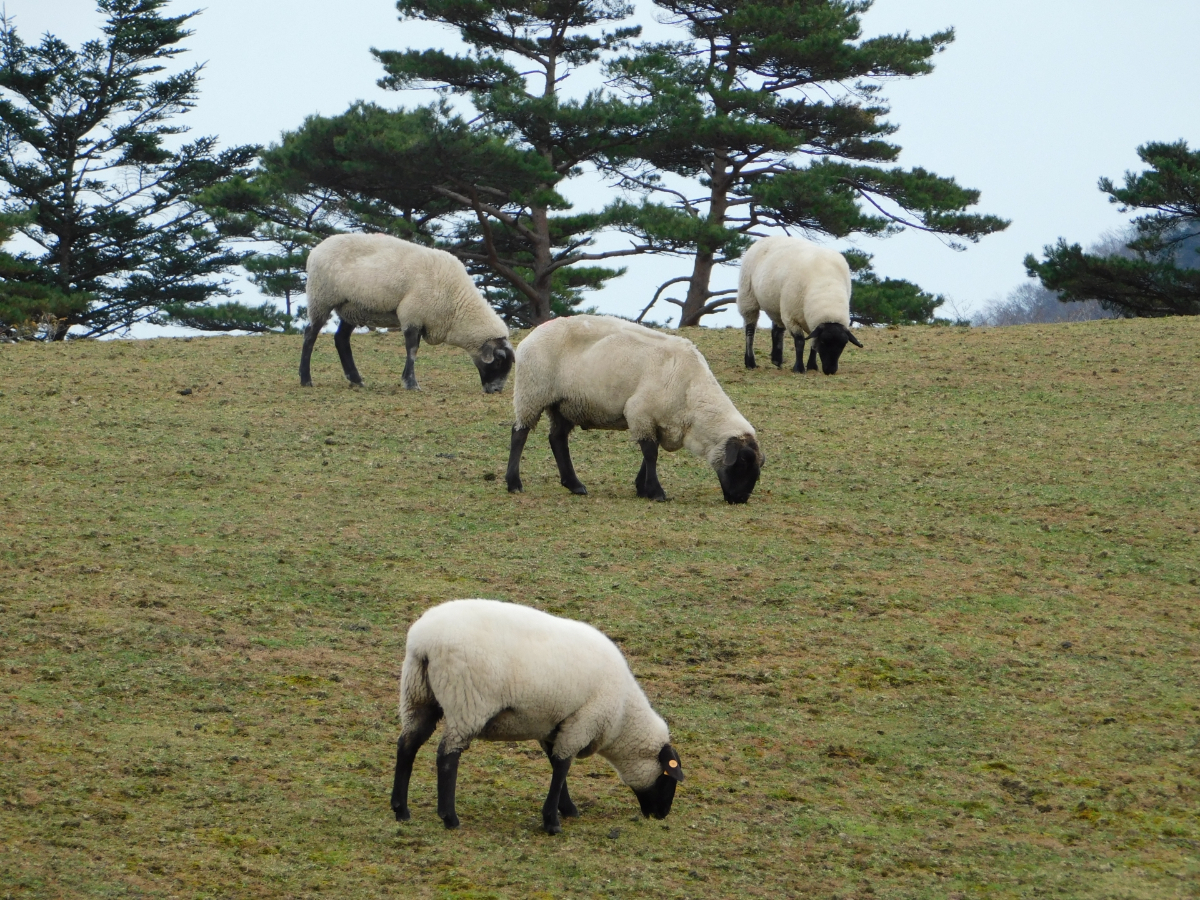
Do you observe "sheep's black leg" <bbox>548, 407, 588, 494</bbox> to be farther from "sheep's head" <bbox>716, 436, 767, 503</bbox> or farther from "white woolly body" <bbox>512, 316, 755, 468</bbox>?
"sheep's head" <bbox>716, 436, 767, 503</bbox>

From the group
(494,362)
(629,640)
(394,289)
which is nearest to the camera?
(629,640)

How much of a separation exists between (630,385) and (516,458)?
1301mm

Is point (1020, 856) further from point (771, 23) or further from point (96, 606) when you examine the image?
point (771, 23)

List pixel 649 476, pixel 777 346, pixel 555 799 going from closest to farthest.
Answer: pixel 555 799, pixel 649 476, pixel 777 346

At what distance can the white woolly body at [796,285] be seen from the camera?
694 inches

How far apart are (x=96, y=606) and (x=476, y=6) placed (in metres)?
23.7

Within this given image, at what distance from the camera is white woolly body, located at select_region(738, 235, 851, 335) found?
17.6 metres

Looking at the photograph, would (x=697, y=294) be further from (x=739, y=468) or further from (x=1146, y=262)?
(x=739, y=468)

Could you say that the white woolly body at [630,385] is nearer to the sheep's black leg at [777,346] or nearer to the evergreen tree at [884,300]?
the sheep's black leg at [777,346]

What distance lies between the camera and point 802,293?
17.7m

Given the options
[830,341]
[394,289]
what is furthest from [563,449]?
[830,341]

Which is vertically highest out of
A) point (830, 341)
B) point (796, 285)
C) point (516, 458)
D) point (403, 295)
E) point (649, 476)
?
→ point (796, 285)

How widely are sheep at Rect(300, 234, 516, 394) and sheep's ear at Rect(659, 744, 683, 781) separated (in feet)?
34.9

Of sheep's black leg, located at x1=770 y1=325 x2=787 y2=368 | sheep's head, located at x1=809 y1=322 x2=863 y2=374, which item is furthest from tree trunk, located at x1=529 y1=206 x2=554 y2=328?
sheep's head, located at x1=809 y1=322 x2=863 y2=374
